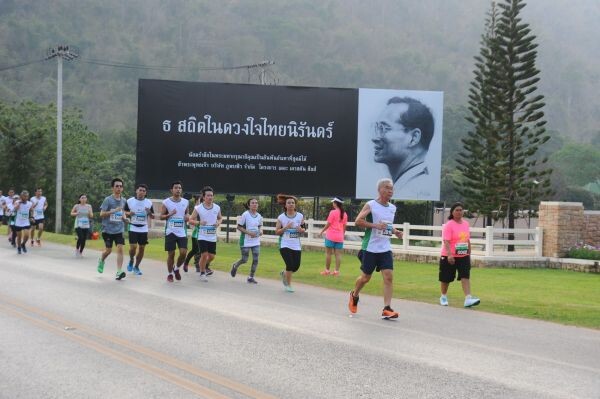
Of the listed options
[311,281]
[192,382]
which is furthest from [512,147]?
[192,382]

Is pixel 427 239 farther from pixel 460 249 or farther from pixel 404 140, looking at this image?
pixel 460 249

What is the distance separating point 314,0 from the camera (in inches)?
7712

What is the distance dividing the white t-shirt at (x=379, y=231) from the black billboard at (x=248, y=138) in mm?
20754

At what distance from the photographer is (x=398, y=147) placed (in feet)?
105

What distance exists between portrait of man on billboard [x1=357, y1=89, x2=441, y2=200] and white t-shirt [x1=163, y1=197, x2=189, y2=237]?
54.6 ft

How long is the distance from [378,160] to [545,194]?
8584 mm

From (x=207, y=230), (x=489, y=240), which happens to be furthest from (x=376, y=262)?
(x=489, y=240)

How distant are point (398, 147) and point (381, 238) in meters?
21.5

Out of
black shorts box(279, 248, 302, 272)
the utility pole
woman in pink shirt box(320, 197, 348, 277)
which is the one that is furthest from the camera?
the utility pole

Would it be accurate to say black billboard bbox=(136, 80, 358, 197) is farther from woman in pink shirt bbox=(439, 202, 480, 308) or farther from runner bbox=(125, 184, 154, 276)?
woman in pink shirt bbox=(439, 202, 480, 308)

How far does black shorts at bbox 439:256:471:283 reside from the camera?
42.2ft

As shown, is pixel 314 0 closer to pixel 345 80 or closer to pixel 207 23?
pixel 207 23

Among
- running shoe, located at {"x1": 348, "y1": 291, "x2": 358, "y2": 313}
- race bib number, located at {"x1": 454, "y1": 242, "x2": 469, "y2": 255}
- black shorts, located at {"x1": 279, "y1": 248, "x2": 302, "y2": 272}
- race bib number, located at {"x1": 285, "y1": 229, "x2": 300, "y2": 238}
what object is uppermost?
race bib number, located at {"x1": 285, "y1": 229, "x2": 300, "y2": 238}

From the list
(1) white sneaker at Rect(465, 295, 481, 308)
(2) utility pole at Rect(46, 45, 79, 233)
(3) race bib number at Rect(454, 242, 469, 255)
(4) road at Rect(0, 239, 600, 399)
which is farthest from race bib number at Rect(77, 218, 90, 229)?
(2) utility pole at Rect(46, 45, 79, 233)
